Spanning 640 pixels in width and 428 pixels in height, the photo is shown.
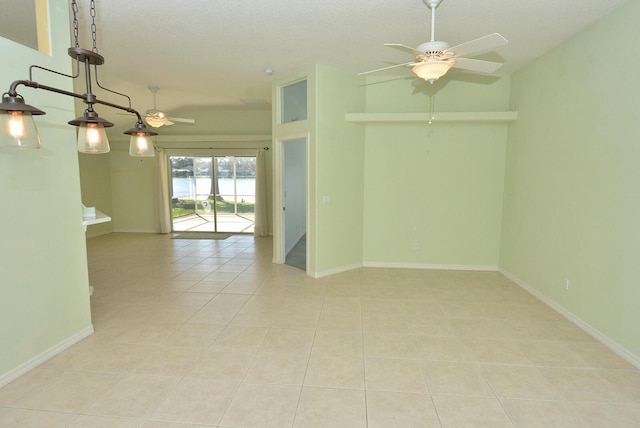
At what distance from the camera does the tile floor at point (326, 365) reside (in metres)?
1.96

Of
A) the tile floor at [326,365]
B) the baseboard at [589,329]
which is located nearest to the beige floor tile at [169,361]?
the tile floor at [326,365]

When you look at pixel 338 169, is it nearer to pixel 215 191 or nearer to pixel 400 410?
pixel 400 410

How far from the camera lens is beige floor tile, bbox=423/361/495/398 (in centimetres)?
217

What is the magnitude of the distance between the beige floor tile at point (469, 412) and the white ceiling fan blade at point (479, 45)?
2.35m

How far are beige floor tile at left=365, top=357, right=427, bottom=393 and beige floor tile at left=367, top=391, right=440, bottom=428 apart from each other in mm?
60

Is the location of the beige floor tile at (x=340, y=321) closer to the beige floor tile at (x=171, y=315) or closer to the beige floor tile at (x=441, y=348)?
the beige floor tile at (x=441, y=348)

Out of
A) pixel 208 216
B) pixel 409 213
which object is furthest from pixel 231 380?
pixel 208 216

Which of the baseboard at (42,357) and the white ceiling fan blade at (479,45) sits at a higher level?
the white ceiling fan blade at (479,45)

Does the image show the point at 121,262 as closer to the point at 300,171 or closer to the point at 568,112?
the point at 300,171

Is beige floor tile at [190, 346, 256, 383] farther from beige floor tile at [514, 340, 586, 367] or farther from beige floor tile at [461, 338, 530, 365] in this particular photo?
beige floor tile at [514, 340, 586, 367]

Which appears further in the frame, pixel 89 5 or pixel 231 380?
pixel 89 5

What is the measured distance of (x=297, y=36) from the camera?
3.37 meters

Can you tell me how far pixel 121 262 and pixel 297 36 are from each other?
458 centimetres

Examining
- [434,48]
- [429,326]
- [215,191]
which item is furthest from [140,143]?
[215,191]
